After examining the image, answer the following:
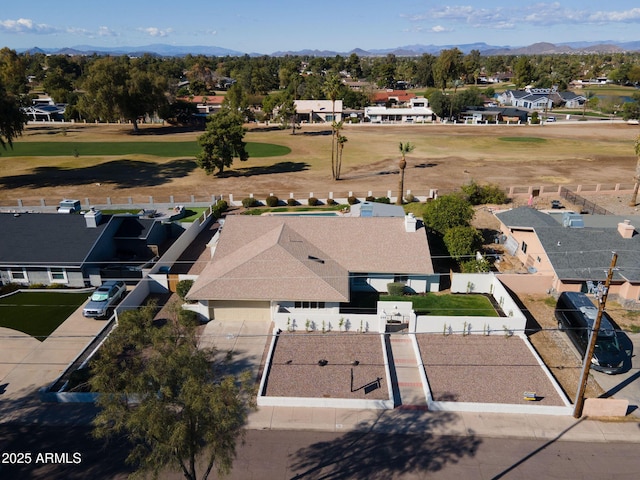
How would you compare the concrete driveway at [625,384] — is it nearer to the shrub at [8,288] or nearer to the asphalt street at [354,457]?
the asphalt street at [354,457]

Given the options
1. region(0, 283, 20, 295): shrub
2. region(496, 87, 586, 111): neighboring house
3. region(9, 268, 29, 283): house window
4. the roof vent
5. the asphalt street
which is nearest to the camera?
the asphalt street

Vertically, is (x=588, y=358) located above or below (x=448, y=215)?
below

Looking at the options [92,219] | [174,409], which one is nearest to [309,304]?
[174,409]

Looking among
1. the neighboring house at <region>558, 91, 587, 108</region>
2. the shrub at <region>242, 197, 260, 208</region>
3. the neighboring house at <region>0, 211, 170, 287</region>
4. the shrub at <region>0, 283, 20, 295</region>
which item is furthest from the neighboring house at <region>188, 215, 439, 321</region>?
the neighboring house at <region>558, 91, 587, 108</region>

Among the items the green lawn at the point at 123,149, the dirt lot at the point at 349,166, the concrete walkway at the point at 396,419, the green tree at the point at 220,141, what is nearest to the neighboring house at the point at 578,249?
the concrete walkway at the point at 396,419

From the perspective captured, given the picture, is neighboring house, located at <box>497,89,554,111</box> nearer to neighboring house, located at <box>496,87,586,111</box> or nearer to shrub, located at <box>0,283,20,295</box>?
neighboring house, located at <box>496,87,586,111</box>

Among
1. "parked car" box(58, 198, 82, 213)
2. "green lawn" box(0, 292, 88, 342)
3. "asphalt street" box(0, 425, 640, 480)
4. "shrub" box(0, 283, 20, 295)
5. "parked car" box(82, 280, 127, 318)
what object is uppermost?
"parked car" box(58, 198, 82, 213)

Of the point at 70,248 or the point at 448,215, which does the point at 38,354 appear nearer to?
the point at 70,248
